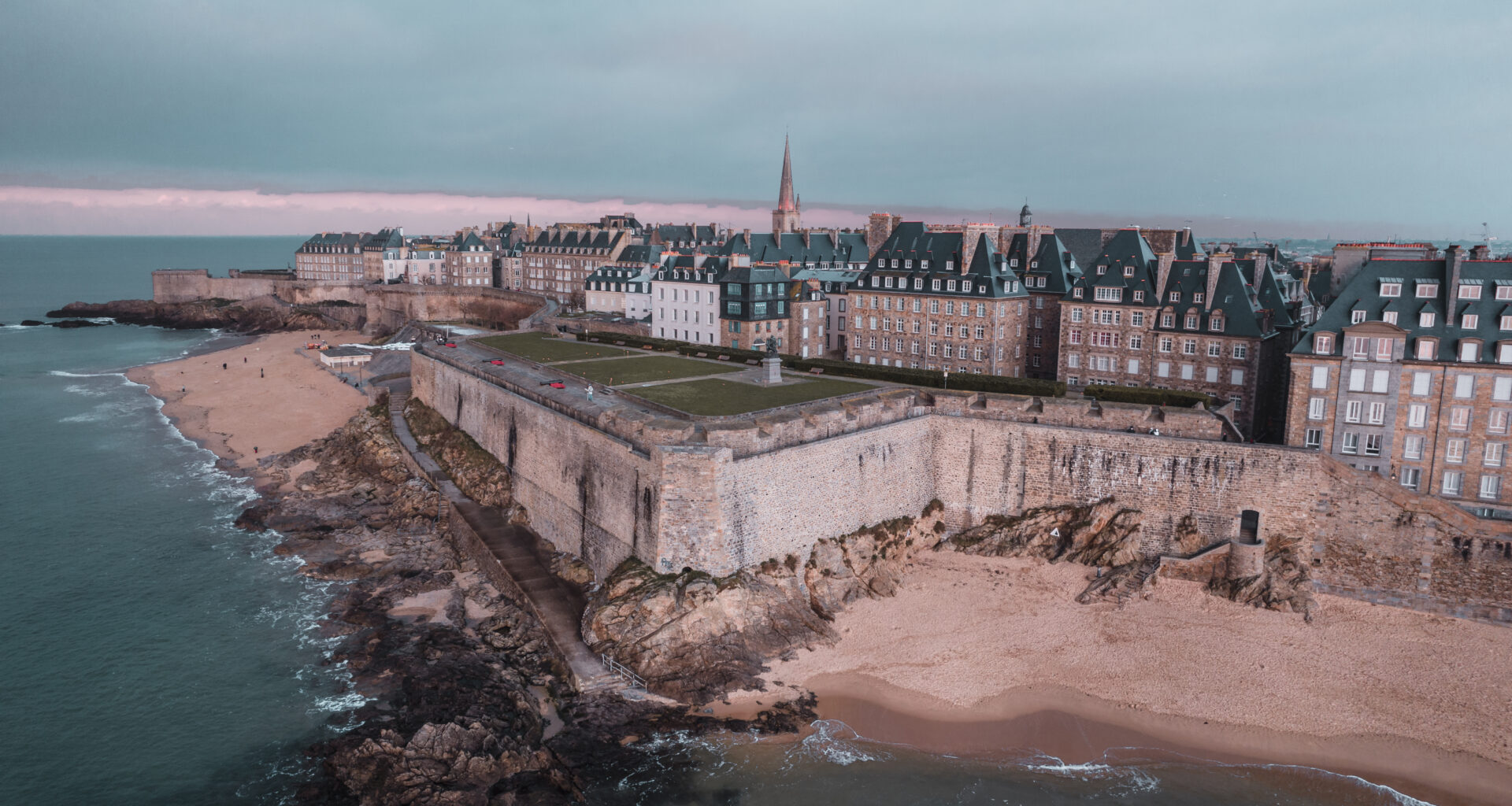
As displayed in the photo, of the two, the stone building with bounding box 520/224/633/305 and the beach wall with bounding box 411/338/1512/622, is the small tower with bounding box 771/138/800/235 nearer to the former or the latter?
the stone building with bounding box 520/224/633/305

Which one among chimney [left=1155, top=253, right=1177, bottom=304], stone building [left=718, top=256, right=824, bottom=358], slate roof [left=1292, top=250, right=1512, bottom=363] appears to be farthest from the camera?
stone building [left=718, top=256, right=824, bottom=358]

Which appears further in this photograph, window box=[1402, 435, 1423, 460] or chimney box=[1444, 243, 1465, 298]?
window box=[1402, 435, 1423, 460]

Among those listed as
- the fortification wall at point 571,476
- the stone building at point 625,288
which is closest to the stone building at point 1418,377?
the fortification wall at point 571,476

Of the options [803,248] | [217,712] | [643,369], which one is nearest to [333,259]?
[803,248]

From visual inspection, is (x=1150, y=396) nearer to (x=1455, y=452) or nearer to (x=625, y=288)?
(x=1455, y=452)

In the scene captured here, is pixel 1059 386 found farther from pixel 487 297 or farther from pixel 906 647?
pixel 487 297

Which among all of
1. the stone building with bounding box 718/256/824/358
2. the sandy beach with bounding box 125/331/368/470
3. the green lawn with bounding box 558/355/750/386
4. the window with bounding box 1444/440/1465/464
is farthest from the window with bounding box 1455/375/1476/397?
the sandy beach with bounding box 125/331/368/470

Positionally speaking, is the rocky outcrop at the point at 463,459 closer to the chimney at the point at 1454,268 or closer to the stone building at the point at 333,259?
the chimney at the point at 1454,268
